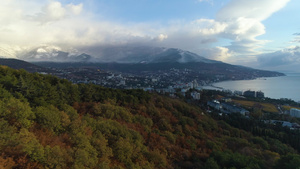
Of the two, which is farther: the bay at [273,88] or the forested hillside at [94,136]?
the bay at [273,88]

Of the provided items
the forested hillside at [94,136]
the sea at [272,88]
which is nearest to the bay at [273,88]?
the sea at [272,88]

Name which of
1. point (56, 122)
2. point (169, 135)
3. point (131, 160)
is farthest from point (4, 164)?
point (169, 135)

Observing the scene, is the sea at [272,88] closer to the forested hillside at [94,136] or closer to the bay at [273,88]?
the bay at [273,88]

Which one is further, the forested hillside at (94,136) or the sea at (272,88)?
the sea at (272,88)

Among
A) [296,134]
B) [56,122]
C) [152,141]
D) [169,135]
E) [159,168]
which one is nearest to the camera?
[56,122]

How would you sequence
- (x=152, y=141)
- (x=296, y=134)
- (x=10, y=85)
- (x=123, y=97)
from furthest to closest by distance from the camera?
(x=296, y=134), (x=123, y=97), (x=152, y=141), (x=10, y=85)

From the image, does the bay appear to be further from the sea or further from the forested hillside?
the forested hillside

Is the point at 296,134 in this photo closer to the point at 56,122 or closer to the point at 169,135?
the point at 169,135

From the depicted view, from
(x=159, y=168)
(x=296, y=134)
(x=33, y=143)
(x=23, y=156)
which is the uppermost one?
(x=33, y=143)

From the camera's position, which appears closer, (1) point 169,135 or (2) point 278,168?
(2) point 278,168
